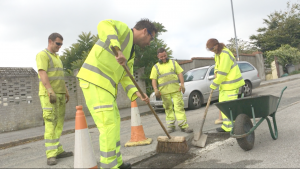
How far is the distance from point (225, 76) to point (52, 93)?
3.04m

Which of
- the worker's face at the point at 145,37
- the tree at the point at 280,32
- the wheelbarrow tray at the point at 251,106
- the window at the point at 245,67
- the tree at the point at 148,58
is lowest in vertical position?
the wheelbarrow tray at the point at 251,106

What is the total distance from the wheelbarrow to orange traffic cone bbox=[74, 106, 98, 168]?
189 cm

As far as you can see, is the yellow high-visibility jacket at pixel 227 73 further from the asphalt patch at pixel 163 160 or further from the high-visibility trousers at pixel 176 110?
the asphalt patch at pixel 163 160

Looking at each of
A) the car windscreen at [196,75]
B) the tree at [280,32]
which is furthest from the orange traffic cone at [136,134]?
the tree at [280,32]

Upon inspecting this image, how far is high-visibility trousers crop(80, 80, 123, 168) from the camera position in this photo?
2707mm

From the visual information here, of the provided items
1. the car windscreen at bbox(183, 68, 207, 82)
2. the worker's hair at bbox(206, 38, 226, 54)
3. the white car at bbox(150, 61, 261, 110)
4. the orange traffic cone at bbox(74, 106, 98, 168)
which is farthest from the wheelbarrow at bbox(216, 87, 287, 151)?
the car windscreen at bbox(183, 68, 207, 82)

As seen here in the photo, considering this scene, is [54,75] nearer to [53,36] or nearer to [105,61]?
[53,36]

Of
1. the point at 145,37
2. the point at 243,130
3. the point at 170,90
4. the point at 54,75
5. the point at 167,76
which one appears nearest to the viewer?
the point at 145,37

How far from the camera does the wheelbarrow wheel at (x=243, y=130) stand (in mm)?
3406

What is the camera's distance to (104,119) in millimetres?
2717

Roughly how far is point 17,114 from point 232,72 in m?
7.80

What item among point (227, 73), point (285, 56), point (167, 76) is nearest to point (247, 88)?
point (167, 76)

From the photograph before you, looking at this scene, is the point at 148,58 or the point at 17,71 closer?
the point at 17,71

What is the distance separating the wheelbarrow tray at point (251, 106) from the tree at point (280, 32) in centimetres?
3044
